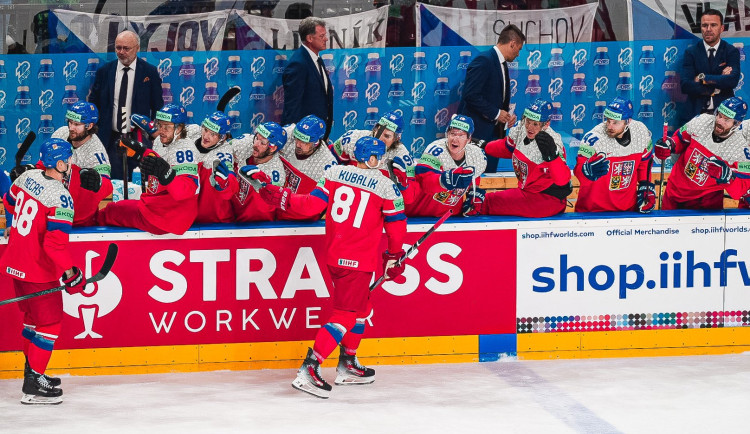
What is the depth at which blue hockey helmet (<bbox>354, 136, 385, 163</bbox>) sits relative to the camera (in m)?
6.97

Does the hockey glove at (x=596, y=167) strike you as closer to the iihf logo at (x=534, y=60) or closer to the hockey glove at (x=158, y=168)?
the iihf logo at (x=534, y=60)

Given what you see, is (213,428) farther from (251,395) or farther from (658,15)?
(658,15)

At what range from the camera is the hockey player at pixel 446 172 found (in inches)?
306

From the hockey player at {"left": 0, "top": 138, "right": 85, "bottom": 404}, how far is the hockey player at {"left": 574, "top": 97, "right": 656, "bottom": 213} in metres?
3.72

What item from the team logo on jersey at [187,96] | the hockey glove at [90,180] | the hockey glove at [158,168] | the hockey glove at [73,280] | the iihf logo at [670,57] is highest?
the iihf logo at [670,57]

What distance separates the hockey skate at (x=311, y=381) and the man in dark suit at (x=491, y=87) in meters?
3.97

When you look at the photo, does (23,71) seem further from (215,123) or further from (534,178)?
(534,178)

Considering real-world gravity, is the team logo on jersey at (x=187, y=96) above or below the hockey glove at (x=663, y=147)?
above

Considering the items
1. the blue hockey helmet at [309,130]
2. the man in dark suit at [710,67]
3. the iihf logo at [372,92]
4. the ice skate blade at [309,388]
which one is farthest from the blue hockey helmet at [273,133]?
the man in dark suit at [710,67]

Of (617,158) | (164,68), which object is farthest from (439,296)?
(164,68)

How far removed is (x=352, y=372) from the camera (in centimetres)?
719

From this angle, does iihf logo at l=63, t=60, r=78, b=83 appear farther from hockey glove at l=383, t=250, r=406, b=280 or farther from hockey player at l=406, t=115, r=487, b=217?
hockey glove at l=383, t=250, r=406, b=280

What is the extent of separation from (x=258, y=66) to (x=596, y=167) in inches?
145

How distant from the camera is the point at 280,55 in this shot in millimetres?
10352
